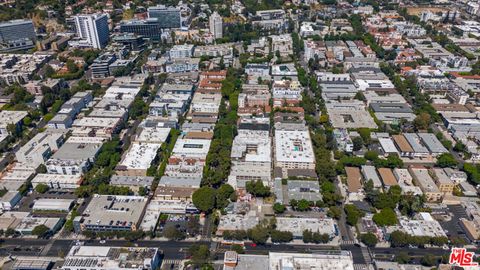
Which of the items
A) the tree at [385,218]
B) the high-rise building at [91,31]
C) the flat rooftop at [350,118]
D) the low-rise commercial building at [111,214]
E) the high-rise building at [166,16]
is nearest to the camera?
the low-rise commercial building at [111,214]

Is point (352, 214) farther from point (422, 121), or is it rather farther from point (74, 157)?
point (74, 157)

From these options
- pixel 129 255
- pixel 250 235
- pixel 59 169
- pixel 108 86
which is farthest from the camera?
pixel 108 86

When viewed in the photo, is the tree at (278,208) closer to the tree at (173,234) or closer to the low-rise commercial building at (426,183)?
the tree at (173,234)

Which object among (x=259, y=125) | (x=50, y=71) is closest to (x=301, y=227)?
(x=259, y=125)

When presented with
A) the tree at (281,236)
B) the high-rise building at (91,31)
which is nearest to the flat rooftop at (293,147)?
the tree at (281,236)

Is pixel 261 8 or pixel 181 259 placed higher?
pixel 261 8

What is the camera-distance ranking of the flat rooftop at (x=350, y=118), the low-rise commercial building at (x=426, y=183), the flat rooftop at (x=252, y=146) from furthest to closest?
the flat rooftop at (x=350, y=118)
the flat rooftop at (x=252, y=146)
the low-rise commercial building at (x=426, y=183)

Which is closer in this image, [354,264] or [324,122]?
[354,264]

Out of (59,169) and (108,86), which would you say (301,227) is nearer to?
(59,169)
